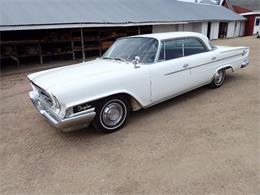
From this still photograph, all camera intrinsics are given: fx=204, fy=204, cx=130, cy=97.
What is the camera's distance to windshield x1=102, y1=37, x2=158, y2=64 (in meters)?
4.01

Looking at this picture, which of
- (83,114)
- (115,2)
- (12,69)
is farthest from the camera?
(115,2)

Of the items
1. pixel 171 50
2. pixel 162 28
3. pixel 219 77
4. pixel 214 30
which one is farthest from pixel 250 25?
pixel 171 50

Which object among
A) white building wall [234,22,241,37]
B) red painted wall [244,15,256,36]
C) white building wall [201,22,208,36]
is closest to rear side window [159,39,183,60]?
white building wall [201,22,208,36]

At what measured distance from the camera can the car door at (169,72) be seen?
3.91 meters

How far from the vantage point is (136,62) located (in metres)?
3.66

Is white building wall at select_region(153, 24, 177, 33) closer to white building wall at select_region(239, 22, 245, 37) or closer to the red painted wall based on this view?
white building wall at select_region(239, 22, 245, 37)

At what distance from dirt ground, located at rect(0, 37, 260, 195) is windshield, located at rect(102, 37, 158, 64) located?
1.20 metres

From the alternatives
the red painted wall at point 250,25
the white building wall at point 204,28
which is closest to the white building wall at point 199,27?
the white building wall at point 204,28

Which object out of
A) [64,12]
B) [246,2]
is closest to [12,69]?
[64,12]

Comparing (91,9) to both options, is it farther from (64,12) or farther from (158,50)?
(158,50)

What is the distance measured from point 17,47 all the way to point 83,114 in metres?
9.78

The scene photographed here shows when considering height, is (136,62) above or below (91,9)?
below

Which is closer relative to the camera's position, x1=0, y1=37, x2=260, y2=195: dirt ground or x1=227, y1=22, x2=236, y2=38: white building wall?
x1=0, y1=37, x2=260, y2=195: dirt ground

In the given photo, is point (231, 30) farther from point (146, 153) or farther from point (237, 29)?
point (146, 153)
